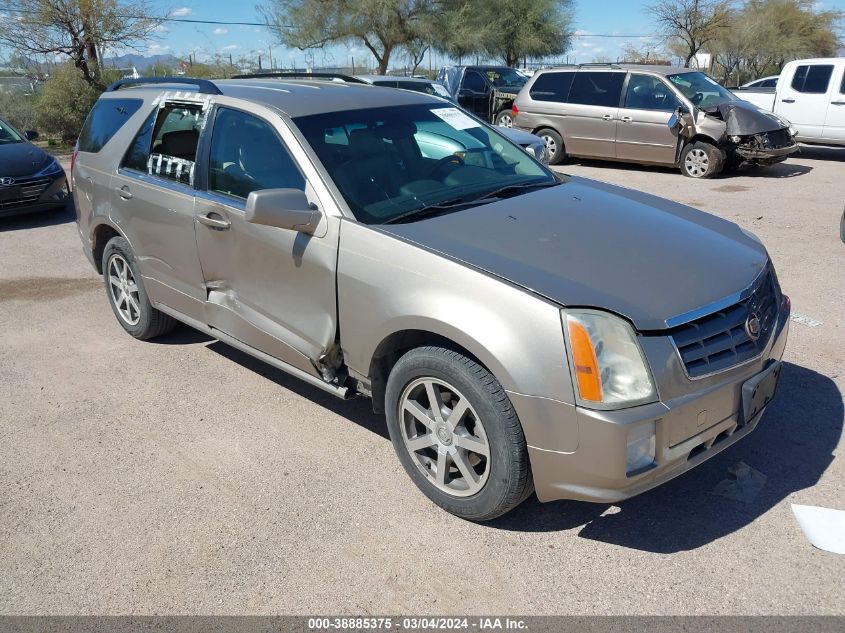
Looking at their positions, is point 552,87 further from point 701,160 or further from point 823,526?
point 823,526

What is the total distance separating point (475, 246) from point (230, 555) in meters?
1.70

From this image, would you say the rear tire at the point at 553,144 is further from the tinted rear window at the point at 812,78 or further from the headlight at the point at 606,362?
the headlight at the point at 606,362

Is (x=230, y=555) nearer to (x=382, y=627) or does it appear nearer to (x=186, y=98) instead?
(x=382, y=627)

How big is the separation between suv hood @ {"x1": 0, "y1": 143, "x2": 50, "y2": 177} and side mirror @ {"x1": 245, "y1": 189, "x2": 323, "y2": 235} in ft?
24.8

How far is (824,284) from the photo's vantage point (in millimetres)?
6328

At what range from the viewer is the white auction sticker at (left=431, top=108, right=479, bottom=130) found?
453cm

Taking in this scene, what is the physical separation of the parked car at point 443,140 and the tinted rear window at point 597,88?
124 cm

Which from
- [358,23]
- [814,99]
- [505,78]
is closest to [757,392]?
[814,99]

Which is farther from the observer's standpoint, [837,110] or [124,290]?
[837,110]

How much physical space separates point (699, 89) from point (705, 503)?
1050 centimetres

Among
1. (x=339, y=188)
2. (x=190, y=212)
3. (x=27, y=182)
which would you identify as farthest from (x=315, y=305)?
(x=27, y=182)

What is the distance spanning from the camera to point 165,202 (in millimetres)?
4531

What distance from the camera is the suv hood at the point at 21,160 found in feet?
30.9

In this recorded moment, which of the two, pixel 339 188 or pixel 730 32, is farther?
pixel 730 32
